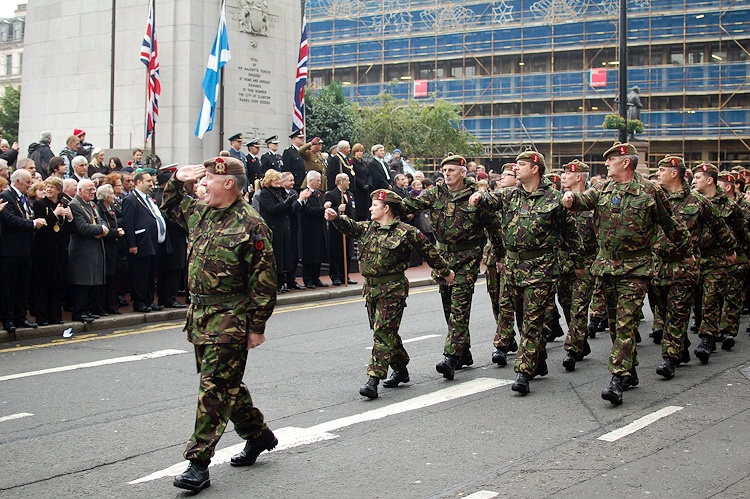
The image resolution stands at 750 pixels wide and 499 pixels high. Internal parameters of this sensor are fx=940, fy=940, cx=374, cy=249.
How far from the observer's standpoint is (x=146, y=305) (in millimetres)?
14164

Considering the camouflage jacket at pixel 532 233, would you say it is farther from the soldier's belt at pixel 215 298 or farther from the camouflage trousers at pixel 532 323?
the soldier's belt at pixel 215 298

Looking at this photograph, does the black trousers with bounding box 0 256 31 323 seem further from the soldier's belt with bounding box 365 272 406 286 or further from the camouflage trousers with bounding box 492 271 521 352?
the camouflage trousers with bounding box 492 271 521 352

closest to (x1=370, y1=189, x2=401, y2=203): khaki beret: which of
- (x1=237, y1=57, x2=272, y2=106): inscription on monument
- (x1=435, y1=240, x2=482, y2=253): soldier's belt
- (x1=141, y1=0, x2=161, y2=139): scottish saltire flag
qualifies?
(x1=435, y1=240, x2=482, y2=253): soldier's belt

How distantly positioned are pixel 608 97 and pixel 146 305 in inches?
1632

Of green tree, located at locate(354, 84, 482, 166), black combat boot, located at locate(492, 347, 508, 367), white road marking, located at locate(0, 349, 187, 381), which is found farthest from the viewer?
green tree, located at locate(354, 84, 482, 166)

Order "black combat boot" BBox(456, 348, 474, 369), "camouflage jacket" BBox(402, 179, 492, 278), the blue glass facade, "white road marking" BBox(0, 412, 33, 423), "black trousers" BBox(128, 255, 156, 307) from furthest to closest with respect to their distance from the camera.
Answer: the blue glass facade → "black trousers" BBox(128, 255, 156, 307) → "black combat boot" BBox(456, 348, 474, 369) → "camouflage jacket" BBox(402, 179, 492, 278) → "white road marking" BBox(0, 412, 33, 423)

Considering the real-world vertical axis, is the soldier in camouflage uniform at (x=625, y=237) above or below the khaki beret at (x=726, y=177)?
below

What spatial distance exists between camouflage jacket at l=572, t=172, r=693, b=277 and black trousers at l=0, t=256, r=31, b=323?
24.1ft

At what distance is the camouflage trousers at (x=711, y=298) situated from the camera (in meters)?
10.6

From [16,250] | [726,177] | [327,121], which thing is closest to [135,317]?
[16,250]

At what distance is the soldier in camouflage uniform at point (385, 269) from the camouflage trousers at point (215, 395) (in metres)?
2.43

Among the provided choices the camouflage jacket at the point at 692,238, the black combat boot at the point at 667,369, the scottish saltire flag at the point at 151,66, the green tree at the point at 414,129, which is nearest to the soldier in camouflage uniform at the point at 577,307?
the camouflage jacket at the point at 692,238

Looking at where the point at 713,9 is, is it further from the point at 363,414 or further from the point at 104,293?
the point at 363,414

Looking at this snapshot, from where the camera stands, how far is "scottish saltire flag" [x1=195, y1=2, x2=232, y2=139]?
2055 cm
